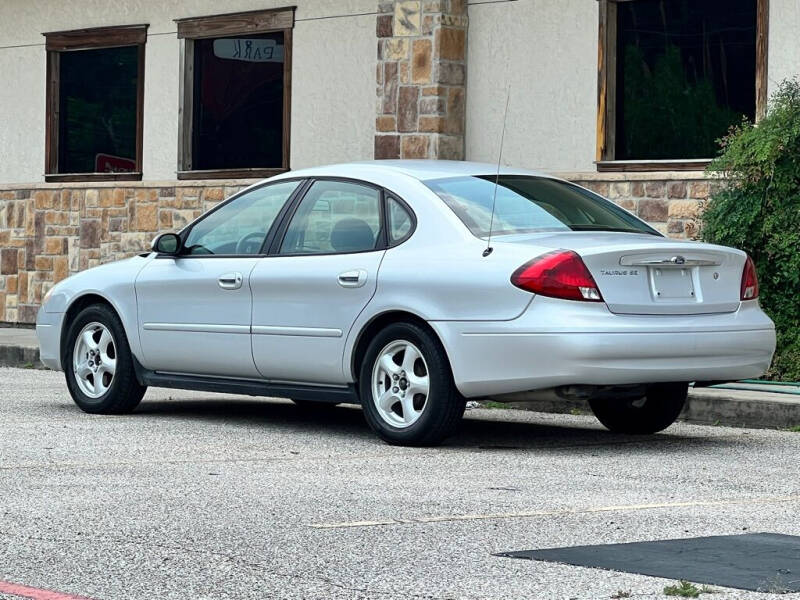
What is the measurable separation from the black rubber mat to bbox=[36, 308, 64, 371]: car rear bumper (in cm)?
579

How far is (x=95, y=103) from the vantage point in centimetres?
1973

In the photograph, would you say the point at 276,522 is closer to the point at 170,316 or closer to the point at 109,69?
the point at 170,316

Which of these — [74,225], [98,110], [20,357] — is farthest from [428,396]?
[98,110]

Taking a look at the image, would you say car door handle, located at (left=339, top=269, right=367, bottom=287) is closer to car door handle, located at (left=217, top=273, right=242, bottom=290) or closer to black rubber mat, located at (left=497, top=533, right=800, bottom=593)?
car door handle, located at (left=217, top=273, right=242, bottom=290)

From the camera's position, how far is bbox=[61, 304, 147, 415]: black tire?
1041cm

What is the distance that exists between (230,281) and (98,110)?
10.5 meters

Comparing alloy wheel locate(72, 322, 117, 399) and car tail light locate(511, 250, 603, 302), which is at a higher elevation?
car tail light locate(511, 250, 603, 302)

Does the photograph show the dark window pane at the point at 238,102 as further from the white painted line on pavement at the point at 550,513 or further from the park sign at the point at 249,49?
the white painted line on pavement at the point at 550,513

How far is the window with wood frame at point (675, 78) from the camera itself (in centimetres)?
1429

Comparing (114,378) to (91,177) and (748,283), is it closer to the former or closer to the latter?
(748,283)

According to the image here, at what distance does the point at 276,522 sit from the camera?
630 cm

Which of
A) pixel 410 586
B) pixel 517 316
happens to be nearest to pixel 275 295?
pixel 517 316

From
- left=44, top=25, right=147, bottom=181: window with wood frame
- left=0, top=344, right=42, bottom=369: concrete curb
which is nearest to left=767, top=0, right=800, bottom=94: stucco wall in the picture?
left=0, top=344, right=42, bottom=369: concrete curb

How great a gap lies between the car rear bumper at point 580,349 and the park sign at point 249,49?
9.87 meters
